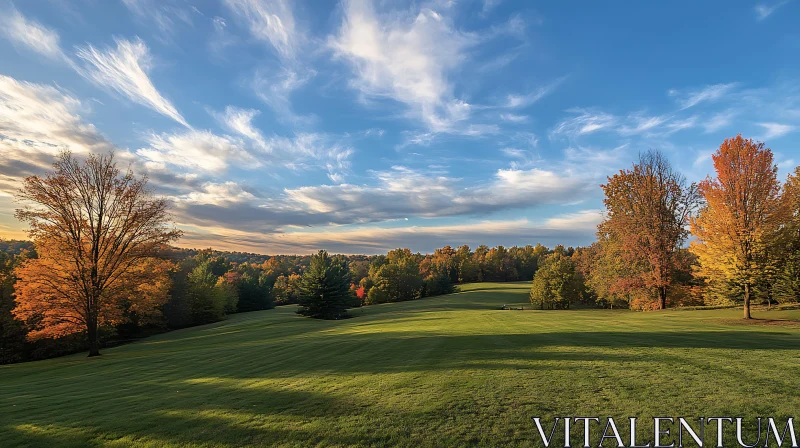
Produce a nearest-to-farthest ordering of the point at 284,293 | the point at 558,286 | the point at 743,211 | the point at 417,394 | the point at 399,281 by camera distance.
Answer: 1. the point at 417,394
2. the point at 743,211
3. the point at 558,286
4. the point at 399,281
5. the point at 284,293

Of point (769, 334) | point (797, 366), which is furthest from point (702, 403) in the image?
point (769, 334)

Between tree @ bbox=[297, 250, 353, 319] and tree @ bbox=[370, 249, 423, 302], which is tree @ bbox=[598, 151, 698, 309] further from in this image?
tree @ bbox=[370, 249, 423, 302]

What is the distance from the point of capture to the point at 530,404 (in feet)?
22.7

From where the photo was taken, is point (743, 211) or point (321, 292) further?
point (321, 292)

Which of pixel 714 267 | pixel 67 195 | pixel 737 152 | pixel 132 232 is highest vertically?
pixel 737 152

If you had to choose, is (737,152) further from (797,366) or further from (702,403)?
(702,403)

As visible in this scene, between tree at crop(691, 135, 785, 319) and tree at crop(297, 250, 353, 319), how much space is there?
1615 inches

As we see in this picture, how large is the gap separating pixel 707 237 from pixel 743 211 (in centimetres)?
237

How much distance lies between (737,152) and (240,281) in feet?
263

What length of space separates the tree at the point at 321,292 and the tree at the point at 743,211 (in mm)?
41026

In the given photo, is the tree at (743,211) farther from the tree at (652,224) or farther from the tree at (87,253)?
the tree at (87,253)

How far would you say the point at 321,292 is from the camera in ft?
163

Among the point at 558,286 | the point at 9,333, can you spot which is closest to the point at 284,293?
the point at 9,333

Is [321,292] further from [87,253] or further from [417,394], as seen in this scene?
[417,394]
